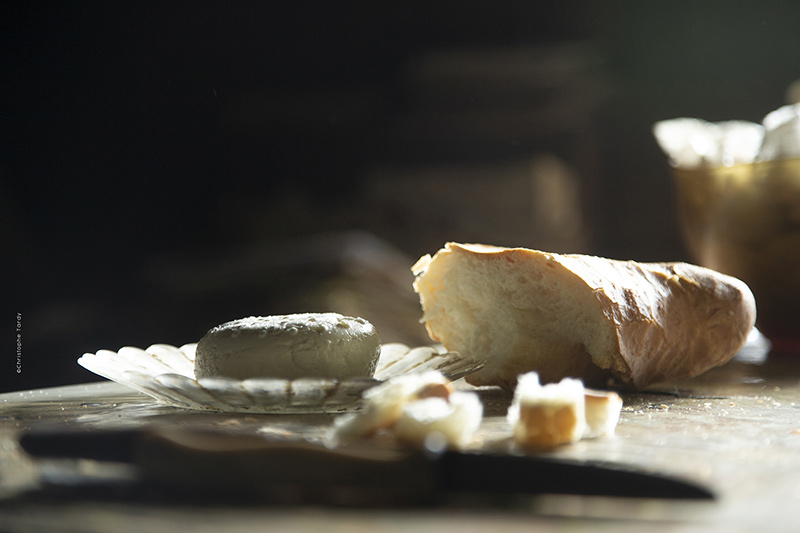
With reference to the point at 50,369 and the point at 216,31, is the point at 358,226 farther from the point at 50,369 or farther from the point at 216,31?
the point at 50,369

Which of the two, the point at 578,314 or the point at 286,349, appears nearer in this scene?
the point at 286,349

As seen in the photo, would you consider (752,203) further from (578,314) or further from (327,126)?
(327,126)

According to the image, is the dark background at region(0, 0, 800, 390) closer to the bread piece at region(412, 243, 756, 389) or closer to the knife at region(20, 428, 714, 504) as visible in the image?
the bread piece at region(412, 243, 756, 389)

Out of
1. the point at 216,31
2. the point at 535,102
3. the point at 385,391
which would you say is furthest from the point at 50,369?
the point at 385,391

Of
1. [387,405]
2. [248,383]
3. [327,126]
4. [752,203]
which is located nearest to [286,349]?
[248,383]

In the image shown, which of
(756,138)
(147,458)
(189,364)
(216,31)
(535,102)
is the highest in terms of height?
(216,31)
